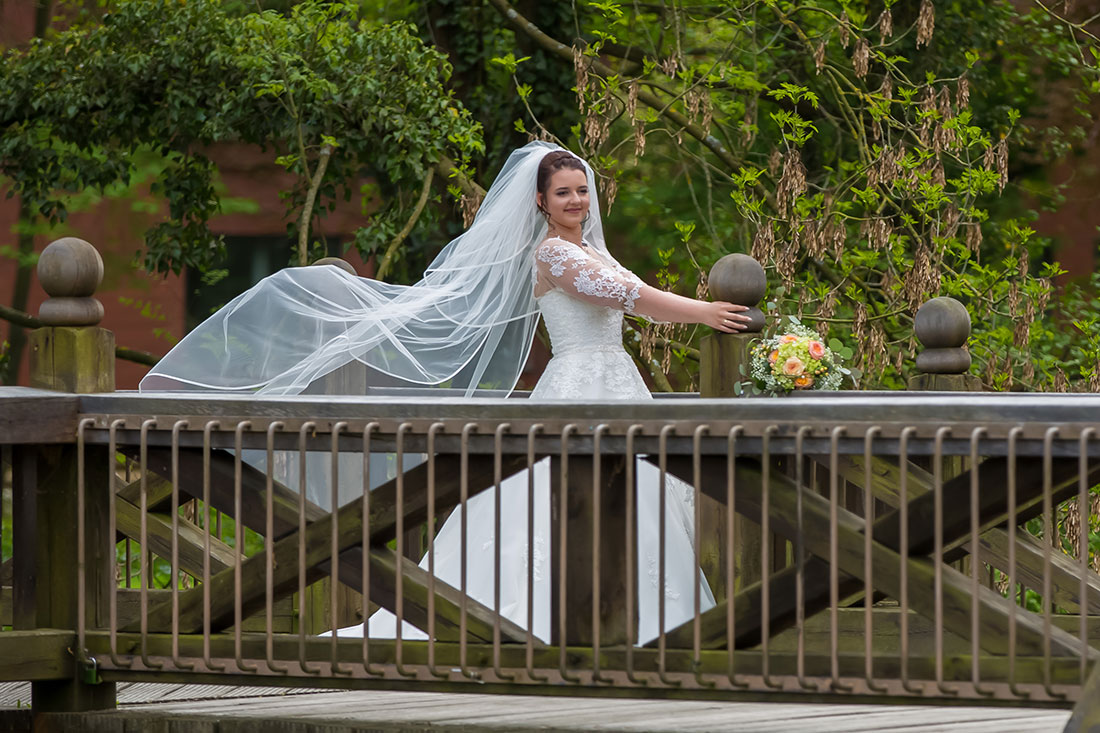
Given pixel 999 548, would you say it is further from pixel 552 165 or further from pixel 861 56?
pixel 861 56

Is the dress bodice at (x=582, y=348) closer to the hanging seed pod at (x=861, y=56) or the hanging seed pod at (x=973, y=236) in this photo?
the hanging seed pod at (x=861, y=56)

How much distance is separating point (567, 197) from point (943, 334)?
4.87 feet

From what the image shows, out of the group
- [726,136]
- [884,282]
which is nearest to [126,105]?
[726,136]

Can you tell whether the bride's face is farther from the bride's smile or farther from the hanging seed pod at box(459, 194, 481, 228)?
the hanging seed pod at box(459, 194, 481, 228)

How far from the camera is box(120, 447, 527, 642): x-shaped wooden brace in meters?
4.01

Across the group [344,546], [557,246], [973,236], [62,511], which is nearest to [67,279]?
[62,511]

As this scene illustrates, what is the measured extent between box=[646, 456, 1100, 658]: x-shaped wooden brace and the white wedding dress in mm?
965

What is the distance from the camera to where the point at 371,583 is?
4.09 m

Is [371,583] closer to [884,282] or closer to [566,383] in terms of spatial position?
[566,383]

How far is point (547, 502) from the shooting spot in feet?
17.0

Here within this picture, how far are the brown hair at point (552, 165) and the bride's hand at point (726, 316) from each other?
0.92 metres

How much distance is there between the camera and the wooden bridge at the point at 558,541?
364 cm

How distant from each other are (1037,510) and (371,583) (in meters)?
2.33

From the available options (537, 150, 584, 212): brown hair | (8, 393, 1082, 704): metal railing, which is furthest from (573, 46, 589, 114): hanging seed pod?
(8, 393, 1082, 704): metal railing
